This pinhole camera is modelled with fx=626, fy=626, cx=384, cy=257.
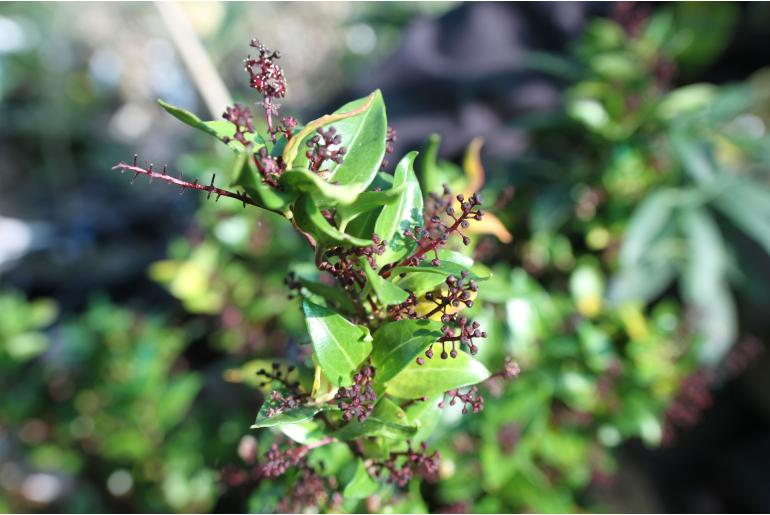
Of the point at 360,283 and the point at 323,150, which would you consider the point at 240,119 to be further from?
the point at 360,283

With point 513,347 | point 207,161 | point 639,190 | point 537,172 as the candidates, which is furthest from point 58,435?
point 639,190

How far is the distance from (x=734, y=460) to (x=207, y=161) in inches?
69.5

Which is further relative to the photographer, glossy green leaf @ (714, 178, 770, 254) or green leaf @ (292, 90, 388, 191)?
glossy green leaf @ (714, 178, 770, 254)

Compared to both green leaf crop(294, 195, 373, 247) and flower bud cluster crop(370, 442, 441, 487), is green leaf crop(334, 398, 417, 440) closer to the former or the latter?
flower bud cluster crop(370, 442, 441, 487)

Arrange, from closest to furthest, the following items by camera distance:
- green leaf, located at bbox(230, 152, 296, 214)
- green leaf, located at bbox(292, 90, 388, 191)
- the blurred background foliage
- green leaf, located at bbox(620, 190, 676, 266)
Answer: green leaf, located at bbox(230, 152, 296, 214) < green leaf, located at bbox(292, 90, 388, 191) < the blurred background foliage < green leaf, located at bbox(620, 190, 676, 266)

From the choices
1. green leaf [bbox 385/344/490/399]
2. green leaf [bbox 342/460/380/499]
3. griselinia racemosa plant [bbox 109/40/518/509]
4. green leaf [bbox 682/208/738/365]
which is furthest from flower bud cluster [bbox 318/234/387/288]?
green leaf [bbox 682/208/738/365]

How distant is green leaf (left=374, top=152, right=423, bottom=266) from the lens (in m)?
0.59

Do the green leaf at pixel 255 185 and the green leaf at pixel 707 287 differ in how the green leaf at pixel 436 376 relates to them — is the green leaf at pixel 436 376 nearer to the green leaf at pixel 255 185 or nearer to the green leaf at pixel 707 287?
the green leaf at pixel 255 185

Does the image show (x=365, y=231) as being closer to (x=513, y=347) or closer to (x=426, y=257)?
(x=426, y=257)

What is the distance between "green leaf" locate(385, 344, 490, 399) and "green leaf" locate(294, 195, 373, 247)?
16 centimetres

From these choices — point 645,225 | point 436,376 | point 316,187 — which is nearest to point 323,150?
point 316,187

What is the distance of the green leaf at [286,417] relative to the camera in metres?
0.53

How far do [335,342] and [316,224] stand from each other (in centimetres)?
13

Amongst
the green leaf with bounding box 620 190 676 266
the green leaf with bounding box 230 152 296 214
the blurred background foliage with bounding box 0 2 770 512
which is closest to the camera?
the green leaf with bounding box 230 152 296 214
